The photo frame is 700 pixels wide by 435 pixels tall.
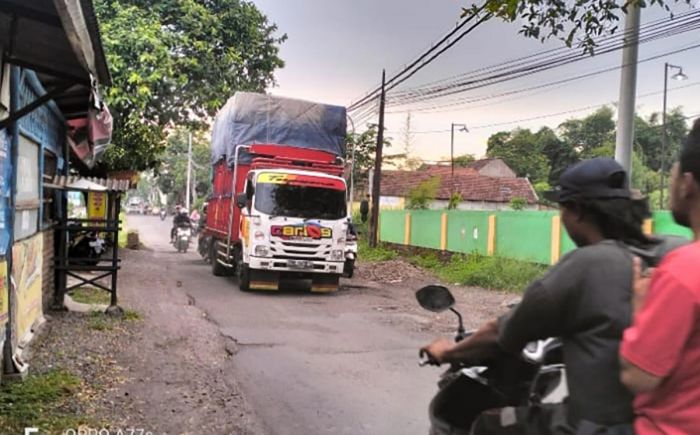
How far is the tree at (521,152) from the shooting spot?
47969 millimetres

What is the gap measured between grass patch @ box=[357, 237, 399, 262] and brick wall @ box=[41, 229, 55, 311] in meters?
11.7

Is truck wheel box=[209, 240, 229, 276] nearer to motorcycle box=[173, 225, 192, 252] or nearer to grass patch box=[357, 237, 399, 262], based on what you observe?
grass patch box=[357, 237, 399, 262]

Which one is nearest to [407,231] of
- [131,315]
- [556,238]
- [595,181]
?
[556,238]

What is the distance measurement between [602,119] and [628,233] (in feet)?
139

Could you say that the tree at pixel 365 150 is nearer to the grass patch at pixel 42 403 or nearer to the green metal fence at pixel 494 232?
the green metal fence at pixel 494 232

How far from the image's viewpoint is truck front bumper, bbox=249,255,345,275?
1173cm

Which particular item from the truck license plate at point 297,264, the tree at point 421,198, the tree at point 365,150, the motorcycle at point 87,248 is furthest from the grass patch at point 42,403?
the tree at point 365,150

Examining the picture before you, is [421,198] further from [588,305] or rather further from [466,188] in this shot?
[466,188]

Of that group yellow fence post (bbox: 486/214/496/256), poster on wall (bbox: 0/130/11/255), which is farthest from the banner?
poster on wall (bbox: 0/130/11/255)

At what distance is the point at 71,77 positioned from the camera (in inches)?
229

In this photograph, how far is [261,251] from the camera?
38.5 feet

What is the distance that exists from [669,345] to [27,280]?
6.62m

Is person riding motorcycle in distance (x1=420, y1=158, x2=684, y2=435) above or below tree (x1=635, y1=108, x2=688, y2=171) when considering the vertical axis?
below

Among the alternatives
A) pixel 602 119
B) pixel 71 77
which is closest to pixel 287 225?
pixel 71 77
